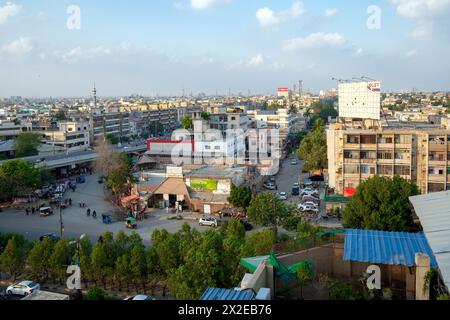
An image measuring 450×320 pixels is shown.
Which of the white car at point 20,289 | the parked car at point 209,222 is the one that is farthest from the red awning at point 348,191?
the white car at point 20,289

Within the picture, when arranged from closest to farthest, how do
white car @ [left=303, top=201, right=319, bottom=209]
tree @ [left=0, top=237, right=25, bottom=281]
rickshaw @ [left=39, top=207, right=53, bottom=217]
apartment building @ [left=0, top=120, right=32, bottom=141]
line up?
tree @ [left=0, top=237, right=25, bottom=281] < white car @ [left=303, top=201, right=319, bottom=209] < rickshaw @ [left=39, top=207, right=53, bottom=217] < apartment building @ [left=0, top=120, right=32, bottom=141]

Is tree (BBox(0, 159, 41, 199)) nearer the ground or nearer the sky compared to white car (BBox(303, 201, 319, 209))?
nearer the sky

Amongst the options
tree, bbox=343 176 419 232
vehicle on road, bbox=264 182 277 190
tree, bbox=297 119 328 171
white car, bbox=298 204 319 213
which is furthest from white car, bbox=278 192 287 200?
tree, bbox=343 176 419 232

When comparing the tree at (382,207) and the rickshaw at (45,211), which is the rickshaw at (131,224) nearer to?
the rickshaw at (45,211)

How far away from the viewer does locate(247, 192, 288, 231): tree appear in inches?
499

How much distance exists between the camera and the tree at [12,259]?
10012 mm

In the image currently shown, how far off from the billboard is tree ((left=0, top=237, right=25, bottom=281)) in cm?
1440

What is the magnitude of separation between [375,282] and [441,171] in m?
11.1

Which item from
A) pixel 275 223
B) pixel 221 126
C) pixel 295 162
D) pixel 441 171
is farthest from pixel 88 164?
pixel 441 171

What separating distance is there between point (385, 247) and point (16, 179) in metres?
16.3

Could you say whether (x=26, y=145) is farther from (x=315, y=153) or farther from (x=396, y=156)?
(x=396, y=156)

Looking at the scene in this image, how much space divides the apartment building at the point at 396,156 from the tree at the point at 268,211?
16.9 feet

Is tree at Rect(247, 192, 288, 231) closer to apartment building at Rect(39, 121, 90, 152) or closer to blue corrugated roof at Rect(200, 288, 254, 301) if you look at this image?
blue corrugated roof at Rect(200, 288, 254, 301)

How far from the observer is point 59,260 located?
9961mm
